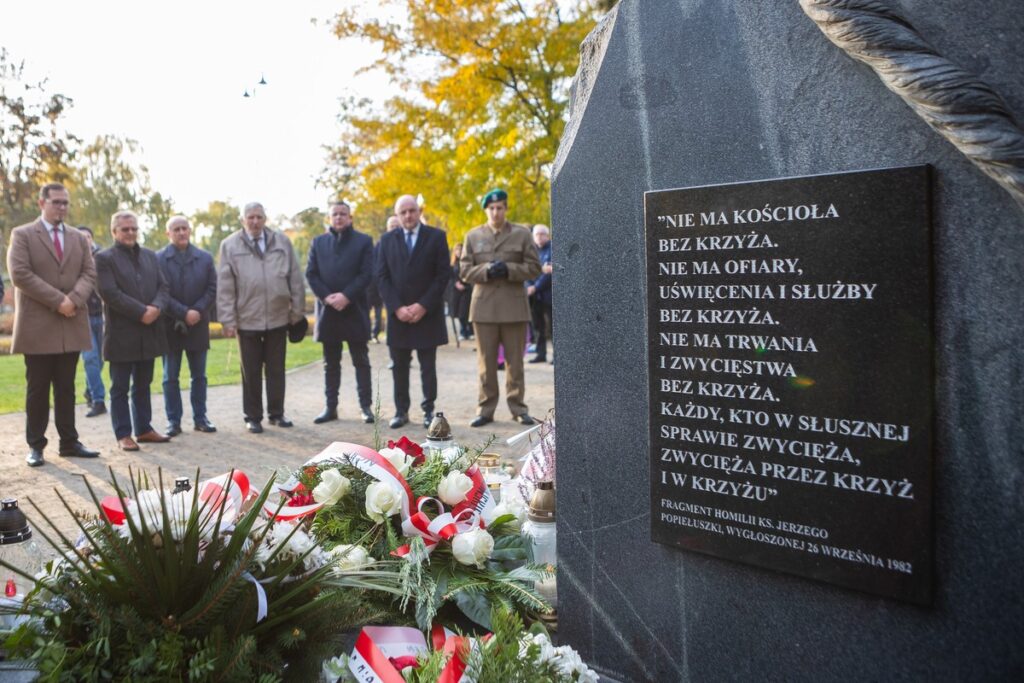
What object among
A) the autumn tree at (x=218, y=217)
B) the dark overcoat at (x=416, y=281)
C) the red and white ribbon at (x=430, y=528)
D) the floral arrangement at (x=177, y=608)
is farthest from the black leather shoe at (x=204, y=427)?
the autumn tree at (x=218, y=217)

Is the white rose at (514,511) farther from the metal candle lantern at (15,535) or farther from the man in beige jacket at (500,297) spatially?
the man in beige jacket at (500,297)

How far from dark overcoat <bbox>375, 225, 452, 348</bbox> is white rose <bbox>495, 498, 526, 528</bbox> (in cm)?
451

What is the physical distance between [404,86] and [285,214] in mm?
33749

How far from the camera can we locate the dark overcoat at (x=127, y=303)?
280 inches

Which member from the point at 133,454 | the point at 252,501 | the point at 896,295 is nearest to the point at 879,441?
the point at 896,295

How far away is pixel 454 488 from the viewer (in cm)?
321

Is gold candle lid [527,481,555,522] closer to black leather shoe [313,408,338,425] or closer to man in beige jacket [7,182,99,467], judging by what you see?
man in beige jacket [7,182,99,467]

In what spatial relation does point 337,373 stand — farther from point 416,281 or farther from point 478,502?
point 478,502

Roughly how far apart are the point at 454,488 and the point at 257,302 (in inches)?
202

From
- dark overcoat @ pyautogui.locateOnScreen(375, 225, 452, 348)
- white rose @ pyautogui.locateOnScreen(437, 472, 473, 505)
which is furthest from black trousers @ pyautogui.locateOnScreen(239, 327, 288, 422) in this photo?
white rose @ pyautogui.locateOnScreen(437, 472, 473, 505)

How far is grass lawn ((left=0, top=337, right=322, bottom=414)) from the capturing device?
1099 cm

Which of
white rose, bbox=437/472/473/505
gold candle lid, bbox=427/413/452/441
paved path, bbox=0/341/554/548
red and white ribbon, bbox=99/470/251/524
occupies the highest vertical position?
red and white ribbon, bbox=99/470/251/524

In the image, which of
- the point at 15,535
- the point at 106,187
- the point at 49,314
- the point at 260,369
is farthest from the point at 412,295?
the point at 106,187

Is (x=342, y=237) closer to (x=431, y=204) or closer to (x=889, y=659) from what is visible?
(x=431, y=204)
